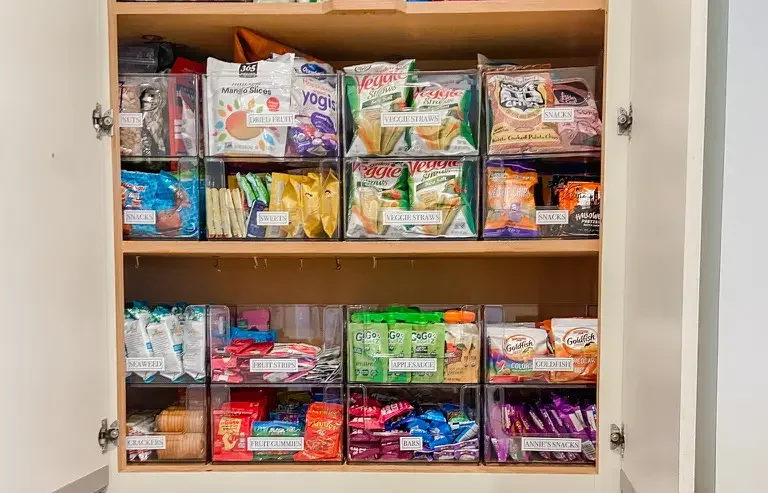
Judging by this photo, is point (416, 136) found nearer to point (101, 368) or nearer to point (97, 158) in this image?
point (97, 158)

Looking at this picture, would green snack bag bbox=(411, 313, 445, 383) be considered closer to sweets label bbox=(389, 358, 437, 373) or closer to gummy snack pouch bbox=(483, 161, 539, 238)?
sweets label bbox=(389, 358, 437, 373)

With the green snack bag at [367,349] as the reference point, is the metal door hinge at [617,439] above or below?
below

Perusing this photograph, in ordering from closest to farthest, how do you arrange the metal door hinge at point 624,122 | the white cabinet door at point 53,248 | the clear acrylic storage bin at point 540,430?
the white cabinet door at point 53,248 < the metal door hinge at point 624,122 < the clear acrylic storage bin at point 540,430

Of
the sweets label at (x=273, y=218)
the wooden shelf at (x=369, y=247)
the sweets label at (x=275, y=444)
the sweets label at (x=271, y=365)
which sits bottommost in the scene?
the sweets label at (x=275, y=444)

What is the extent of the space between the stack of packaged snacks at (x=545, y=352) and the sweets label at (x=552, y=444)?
124 millimetres

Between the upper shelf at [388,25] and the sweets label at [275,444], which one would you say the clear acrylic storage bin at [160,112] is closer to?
the upper shelf at [388,25]

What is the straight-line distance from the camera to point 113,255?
126cm

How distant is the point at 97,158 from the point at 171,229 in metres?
0.21

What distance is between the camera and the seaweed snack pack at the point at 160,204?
4.24 ft

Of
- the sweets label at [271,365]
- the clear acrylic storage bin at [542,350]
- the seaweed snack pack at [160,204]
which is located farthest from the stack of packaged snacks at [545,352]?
the seaweed snack pack at [160,204]

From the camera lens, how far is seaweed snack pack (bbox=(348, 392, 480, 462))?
1.31 m

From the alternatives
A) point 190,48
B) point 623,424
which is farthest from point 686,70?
point 190,48

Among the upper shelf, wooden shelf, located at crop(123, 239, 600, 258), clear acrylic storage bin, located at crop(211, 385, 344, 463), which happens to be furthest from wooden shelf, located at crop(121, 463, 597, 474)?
the upper shelf

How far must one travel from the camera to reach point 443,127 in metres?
1.28
